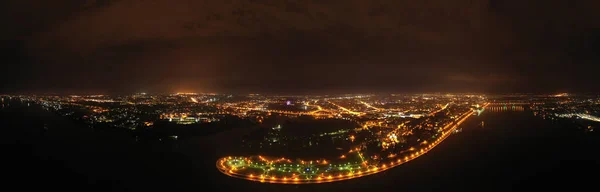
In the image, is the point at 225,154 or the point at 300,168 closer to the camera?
the point at 300,168

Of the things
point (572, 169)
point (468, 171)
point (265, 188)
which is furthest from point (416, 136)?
point (265, 188)

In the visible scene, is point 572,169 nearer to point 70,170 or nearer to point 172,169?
point 172,169

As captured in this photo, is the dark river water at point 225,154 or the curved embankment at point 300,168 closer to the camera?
the dark river water at point 225,154

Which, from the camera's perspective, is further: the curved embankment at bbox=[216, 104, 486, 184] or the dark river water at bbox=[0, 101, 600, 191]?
the curved embankment at bbox=[216, 104, 486, 184]
